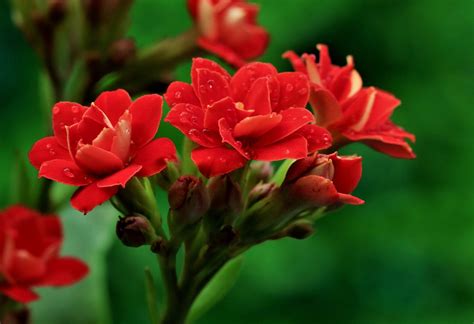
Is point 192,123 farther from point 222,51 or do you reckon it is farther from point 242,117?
point 222,51

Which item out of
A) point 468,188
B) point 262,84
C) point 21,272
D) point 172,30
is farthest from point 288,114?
point 468,188

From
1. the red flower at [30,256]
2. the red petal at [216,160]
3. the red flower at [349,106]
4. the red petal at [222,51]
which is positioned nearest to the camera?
the red petal at [216,160]

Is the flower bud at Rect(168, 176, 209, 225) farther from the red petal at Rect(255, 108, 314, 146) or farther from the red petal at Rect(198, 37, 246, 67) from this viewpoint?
the red petal at Rect(198, 37, 246, 67)

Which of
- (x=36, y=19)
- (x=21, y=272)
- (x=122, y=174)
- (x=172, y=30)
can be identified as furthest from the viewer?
(x=172, y=30)

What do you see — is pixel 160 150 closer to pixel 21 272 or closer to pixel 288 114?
pixel 288 114

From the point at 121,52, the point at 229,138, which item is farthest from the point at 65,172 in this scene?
the point at 121,52

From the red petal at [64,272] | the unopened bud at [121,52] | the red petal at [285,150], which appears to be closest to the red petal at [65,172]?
the red petal at [285,150]

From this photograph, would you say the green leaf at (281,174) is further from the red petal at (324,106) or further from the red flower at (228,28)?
the red flower at (228,28)

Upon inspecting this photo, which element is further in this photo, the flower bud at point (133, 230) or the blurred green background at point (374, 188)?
the blurred green background at point (374, 188)
